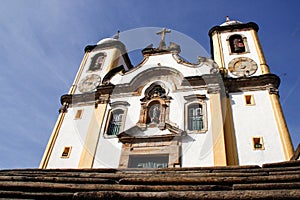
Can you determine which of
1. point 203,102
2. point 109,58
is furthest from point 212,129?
point 109,58

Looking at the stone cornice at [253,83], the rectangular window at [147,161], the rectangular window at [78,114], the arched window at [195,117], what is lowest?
the rectangular window at [147,161]

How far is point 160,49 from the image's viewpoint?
17078mm

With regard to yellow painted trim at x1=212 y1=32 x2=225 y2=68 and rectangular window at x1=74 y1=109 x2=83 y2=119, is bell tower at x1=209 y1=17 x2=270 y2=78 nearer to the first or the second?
yellow painted trim at x1=212 y1=32 x2=225 y2=68

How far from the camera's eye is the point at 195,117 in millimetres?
12469

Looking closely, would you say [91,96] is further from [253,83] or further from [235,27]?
[235,27]

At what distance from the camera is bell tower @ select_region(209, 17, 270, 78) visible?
14609mm

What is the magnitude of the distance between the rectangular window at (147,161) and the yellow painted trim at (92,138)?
2.00 m

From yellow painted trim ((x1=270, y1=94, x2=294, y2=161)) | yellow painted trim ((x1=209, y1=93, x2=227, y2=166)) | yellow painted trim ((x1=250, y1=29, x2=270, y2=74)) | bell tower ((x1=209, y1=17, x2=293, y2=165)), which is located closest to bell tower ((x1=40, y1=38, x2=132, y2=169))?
yellow painted trim ((x1=209, y1=93, x2=227, y2=166))

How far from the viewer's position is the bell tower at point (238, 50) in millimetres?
14609

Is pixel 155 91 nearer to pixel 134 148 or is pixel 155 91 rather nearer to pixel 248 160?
pixel 134 148

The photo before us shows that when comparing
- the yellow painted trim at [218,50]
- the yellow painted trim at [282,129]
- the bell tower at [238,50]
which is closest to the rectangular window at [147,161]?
the yellow painted trim at [282,129]

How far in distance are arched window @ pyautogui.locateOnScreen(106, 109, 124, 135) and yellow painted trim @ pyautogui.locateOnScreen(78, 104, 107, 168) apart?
1.64 ft

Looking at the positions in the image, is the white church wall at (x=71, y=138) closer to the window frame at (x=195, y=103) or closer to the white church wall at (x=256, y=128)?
the window frame at (x=195, y=103)

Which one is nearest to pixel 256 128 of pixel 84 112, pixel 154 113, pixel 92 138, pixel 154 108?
pixel 154 113
